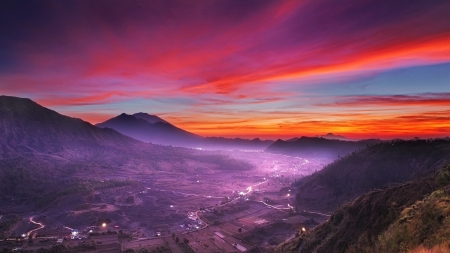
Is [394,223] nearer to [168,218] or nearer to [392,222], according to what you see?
[392,222]

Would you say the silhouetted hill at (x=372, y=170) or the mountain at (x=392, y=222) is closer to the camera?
the mountain at (x=392, y=222)

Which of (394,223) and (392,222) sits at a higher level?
(394,223)

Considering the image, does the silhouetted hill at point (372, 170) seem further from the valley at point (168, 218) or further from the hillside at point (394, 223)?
the hillside at point (394, 223)

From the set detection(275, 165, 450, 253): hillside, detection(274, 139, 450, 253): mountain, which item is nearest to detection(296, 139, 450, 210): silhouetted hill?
detection(274, 139, 450, 253): mountain

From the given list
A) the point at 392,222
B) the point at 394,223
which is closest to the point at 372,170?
the point at 392,222

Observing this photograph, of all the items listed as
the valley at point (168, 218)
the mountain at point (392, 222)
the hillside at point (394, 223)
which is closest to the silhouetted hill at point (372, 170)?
the mountain at point (392, 222)

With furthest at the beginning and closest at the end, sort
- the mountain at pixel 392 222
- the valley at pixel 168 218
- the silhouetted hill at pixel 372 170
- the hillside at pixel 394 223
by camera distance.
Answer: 1. the silhouetted hill at pixel 372 170
2. the valley at pixel 168 218
3. the mountain at pixel 392 222
4. the hillside at pixel 394 223
